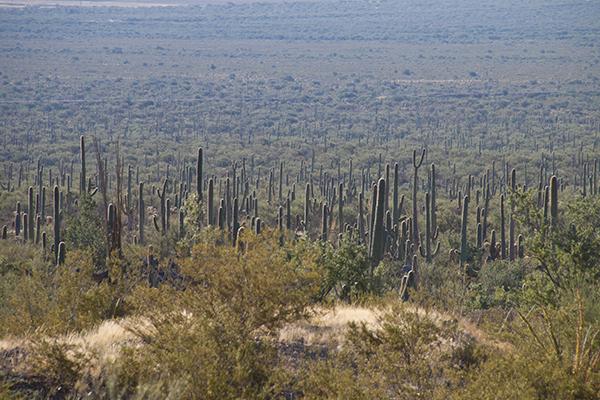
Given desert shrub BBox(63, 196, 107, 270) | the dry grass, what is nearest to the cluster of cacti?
desert shrub BBox(63, 196, 107, 270)

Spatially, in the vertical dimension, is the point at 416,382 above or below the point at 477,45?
above

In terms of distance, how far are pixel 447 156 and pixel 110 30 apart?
415 ft

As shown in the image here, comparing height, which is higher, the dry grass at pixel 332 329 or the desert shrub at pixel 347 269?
the dry grass at pixel 332 329

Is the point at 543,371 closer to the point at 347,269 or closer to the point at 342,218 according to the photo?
the point at 347,269

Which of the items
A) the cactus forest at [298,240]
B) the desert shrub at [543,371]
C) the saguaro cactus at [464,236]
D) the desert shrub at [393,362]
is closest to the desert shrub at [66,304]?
the cactus forest at [298,240]

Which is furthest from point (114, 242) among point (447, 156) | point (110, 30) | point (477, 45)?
point (110, 30)

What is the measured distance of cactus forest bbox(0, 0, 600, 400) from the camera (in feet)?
34.4

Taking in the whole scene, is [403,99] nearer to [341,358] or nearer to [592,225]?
[592,225]

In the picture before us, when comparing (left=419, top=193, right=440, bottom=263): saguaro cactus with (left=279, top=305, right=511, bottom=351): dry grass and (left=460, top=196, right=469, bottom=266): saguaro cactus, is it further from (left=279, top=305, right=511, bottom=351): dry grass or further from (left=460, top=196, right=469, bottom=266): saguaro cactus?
(left=279, top=305, right=511, bottom=351): dry grass

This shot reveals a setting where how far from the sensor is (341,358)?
10867 mm

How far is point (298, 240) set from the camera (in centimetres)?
2000

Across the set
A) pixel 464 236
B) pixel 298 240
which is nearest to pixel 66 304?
pixel 298 240

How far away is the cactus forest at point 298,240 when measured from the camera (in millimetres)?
10477

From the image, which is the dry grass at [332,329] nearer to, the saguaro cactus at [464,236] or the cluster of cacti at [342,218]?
the cluster of cacti at [342,218]
